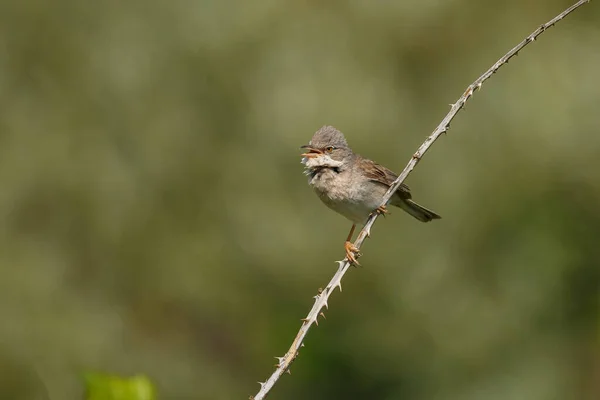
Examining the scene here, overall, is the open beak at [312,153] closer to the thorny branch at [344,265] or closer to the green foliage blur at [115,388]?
the thorny branch at [344,265]

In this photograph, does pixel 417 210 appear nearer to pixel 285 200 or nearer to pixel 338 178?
pixel 338 178

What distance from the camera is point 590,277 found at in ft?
40.0

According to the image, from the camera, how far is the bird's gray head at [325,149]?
5.87 metres

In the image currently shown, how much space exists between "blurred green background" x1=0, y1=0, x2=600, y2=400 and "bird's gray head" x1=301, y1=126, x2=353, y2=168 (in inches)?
246

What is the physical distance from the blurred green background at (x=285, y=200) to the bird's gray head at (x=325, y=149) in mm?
6246

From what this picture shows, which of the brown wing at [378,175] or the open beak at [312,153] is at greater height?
the brown wing at [378,175]

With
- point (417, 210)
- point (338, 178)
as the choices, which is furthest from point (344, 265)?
point (417, 210)

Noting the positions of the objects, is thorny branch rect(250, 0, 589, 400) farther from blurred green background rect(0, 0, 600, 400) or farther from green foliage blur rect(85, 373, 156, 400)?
blurred green background rect(0, 0, 600, 400)

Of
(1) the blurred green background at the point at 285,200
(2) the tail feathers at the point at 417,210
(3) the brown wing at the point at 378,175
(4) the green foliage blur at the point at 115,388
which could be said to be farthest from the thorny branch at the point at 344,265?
(1) the blurred green background at the point at 285,200

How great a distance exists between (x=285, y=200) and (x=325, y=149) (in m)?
6.94

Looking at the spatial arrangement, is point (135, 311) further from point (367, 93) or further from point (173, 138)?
point (367, 93)

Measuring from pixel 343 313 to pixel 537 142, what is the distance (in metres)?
3.94

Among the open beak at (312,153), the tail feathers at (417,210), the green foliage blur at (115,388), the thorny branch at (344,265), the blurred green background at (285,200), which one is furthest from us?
the blurred green background at (285,200)

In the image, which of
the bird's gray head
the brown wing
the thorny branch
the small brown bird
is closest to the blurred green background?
the brown wing
